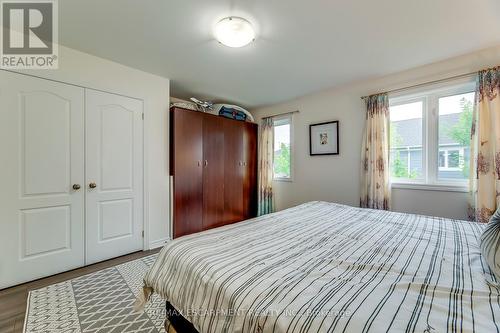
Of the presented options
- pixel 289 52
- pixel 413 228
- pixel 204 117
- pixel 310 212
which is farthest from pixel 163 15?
pixel 413 228

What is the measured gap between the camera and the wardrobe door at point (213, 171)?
11.4 ft

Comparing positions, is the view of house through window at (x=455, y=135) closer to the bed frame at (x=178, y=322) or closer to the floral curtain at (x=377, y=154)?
the floral curtain at (x=377, y=154)

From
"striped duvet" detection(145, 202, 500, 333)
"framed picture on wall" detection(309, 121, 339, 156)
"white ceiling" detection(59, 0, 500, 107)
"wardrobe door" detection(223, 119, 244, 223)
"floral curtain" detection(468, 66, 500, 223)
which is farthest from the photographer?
"wardrobe door" detection(223, 119, 244, 223)

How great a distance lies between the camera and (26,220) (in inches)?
80.0

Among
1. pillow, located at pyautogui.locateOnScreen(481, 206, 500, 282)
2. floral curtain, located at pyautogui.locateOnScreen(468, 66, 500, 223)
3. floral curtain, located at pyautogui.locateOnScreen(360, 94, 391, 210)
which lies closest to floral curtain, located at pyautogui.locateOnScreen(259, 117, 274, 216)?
floral curtain, located at pyautogui.locateOnScreen(360, 94, 391, 210)

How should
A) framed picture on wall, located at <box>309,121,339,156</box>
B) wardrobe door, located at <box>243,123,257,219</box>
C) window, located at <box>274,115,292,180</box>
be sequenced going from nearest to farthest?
framed picture on wall, located at <box>309,121,339,156</box> < window, located at <box>274,115,292,180</box> < wardrobe door, located at <box>243,123,257,219</box>

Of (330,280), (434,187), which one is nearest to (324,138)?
(434,187)

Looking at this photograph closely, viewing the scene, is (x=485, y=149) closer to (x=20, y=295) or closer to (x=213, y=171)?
(x=213, y=171)

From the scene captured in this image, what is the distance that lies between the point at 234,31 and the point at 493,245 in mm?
2220

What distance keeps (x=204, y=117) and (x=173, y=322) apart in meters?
2.85

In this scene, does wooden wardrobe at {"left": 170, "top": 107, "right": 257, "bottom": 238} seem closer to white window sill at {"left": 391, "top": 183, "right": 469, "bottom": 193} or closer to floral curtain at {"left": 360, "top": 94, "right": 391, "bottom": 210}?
floral curtain at {"left": 360, "top": 94, "right": 391, "bottom": 210}

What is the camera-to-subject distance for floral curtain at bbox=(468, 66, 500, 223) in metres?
2.10

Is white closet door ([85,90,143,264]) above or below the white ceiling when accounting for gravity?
below

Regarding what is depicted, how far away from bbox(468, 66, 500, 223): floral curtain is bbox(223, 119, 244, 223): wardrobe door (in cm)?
318
